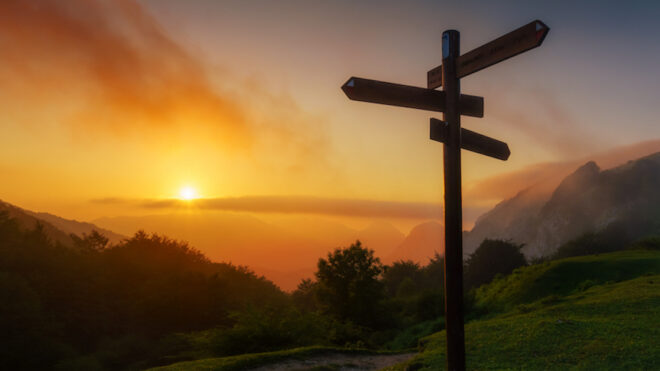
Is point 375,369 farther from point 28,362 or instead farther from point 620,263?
point 620,263

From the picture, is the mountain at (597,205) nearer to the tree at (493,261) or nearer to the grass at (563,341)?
the tree at (493,261)

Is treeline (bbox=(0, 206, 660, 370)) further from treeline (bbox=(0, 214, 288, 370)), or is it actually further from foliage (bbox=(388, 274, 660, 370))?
foliage (bbox=(388, 274, 660, 370))

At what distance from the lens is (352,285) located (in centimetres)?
2820

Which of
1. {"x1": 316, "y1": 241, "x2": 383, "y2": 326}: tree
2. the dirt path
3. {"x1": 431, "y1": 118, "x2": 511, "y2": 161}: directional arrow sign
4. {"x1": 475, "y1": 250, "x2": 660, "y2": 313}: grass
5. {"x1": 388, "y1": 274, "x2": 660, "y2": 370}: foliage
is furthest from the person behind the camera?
{"x1": 316, "y1": 241, "x2": 383, "y2": 326}: tree

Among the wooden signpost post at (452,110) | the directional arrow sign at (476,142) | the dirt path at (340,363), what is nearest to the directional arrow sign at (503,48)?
the wooden signpost post at (452,110)

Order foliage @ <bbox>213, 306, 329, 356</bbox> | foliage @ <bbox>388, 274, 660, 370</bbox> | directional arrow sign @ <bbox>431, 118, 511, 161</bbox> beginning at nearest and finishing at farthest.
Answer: directional arrow sign @ <bbox>431, 118, 511, 161</bbox> → foliage @ <bbox>388, 274, 660, 370</bbox> → foliage @ <bbox>213, 306, 329, 356</bbox>

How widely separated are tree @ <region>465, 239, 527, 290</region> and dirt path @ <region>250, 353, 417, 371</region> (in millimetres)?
32114

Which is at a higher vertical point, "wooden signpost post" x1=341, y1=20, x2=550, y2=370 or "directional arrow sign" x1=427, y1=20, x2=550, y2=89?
"directional arrow sign" x1=427, y1=20, x2=550, y2=89

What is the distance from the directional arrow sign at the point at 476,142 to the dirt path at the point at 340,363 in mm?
9422

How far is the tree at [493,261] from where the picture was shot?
1737 inches

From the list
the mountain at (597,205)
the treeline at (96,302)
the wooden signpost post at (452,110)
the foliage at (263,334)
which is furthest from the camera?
the mountain at (597,205)

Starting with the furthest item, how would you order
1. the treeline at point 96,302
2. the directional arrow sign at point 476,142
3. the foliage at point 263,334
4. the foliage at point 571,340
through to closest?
the treeline at point 96,302 < the foliage at point 263,334 < the foliage at point 571,340 < the directional arrow sign at point 476,142

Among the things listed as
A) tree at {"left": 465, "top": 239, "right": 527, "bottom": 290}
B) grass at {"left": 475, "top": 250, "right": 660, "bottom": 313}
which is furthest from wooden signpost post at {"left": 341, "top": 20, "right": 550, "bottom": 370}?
tree at {"left": 465, "top": 239, "right": 527, "bottom": 290}

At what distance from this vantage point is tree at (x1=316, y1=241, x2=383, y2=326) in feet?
92.5
